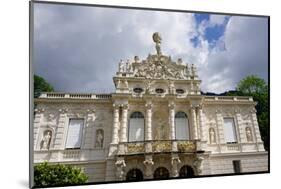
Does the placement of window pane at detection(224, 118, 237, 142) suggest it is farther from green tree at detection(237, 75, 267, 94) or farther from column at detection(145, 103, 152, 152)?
column at detection(145, 103, 152, 152)

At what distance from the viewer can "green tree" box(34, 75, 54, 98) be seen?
3669 mm

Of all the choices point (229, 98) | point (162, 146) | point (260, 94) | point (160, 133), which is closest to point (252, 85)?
point (260, 94)

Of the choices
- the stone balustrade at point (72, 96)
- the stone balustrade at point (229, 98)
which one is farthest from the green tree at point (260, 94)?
the stone balustrade at point (72, 96)

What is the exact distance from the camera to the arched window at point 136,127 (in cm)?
459

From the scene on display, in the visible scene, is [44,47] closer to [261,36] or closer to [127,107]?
[127,107]

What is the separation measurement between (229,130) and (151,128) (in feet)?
6.11

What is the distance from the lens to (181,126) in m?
4.79

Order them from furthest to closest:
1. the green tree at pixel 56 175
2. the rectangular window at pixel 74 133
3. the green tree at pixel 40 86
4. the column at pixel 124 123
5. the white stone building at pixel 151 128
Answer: the column at pixel 124 123, the rectangular window at pixel 74 133, the white stone building at pixel 151 128, the green tree at pixel 40 86, the green tree at pixel 56 175

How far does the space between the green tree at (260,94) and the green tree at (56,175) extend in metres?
3.68

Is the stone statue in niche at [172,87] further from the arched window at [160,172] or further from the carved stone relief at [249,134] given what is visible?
the carved stone relief at [249,134]

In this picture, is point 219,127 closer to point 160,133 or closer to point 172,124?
point 172,124

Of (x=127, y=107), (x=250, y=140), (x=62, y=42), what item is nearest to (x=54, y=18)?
(x=62, y=42)

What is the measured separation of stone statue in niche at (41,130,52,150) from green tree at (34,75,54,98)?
0.82m

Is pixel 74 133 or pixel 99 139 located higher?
pixel 74 133
